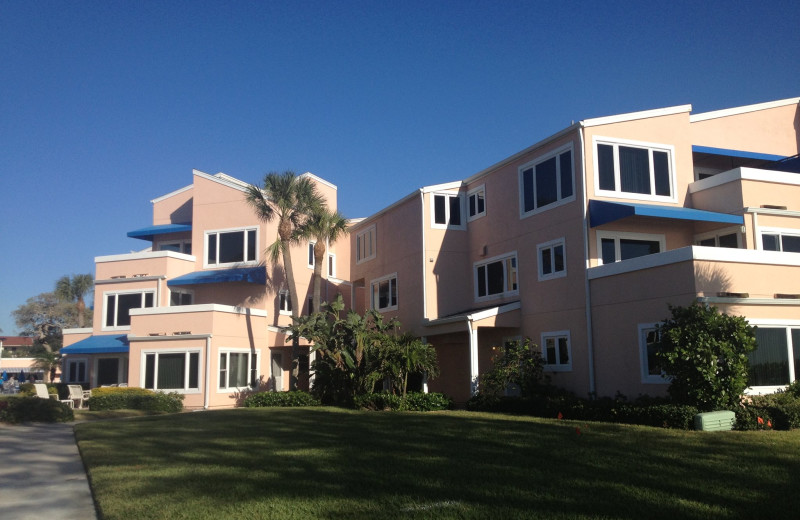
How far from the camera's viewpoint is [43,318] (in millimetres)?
77938

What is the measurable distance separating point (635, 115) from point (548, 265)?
5485 millimetres

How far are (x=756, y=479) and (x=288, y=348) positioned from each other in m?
25.7

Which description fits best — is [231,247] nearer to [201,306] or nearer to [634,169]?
[201,306]

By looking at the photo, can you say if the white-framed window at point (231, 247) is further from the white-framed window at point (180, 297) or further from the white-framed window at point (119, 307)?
the white-framed window at point (119, 307)

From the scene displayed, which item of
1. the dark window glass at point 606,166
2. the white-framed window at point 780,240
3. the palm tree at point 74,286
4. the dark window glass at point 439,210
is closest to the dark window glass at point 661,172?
the dark window glass at point 606,166

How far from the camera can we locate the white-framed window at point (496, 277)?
25.0 metres

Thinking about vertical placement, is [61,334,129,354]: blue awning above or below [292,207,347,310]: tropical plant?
below

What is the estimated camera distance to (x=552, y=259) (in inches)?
887

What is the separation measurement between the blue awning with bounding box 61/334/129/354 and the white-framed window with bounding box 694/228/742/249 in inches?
954

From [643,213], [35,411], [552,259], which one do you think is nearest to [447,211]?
[552,259]

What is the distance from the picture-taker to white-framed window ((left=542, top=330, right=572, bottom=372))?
2159 cm

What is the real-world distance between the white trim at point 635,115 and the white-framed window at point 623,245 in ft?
11.3

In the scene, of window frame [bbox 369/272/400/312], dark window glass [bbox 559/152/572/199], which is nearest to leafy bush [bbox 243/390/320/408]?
window frame [bbox 369/272/400/312]

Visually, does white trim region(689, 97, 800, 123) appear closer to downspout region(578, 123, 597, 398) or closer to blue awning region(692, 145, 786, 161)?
blue awning region(692, 145, 786, 161)
